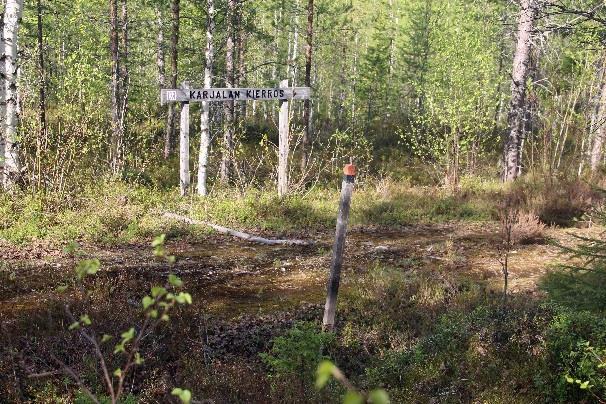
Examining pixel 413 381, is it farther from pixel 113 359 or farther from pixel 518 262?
pixel 518 262

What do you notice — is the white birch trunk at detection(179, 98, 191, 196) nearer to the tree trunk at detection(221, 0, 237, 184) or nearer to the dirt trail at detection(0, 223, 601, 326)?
the tree trunk at detection(221, 0, 237, 184)

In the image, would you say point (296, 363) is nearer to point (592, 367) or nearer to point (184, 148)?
point (592, 367)

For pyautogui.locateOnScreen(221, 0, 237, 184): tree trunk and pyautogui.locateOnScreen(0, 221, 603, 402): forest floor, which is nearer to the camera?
pyautogui.locateOnScreen(0, 221, 603, 402): forest floor

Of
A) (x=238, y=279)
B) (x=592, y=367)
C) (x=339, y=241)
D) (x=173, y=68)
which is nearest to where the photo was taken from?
(x=592, y=367)

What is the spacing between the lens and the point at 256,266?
789cm

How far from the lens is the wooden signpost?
36.6 ft

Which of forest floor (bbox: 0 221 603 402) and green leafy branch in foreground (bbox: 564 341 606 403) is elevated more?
green leafy branch in foreground (bbox: 564 341 606 403)

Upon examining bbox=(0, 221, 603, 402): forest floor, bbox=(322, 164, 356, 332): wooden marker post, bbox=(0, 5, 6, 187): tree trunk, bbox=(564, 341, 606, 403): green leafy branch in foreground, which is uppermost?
bbox=(0, 5, 6, 187): tree trunk

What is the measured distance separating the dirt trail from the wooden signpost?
2577 mm

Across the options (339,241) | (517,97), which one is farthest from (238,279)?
(517,97)

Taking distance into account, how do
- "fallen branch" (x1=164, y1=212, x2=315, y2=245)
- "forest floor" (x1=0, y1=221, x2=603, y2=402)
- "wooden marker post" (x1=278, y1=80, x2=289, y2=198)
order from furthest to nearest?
1. "wooden marker post" (x1=278, y1=80, x2=289, y2=198)
2. "fallen branch" (x1=164, y1=212, x2=315, y2=245)
3. "forest floor" (x1=0, y1=221, x2=603, y2=402)

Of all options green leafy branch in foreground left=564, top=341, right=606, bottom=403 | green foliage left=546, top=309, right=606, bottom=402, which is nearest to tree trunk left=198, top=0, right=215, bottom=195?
green foliage left=546, top=309, right=606, bottom=402

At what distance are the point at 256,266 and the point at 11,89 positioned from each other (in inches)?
238

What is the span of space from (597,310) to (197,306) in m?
4.27
